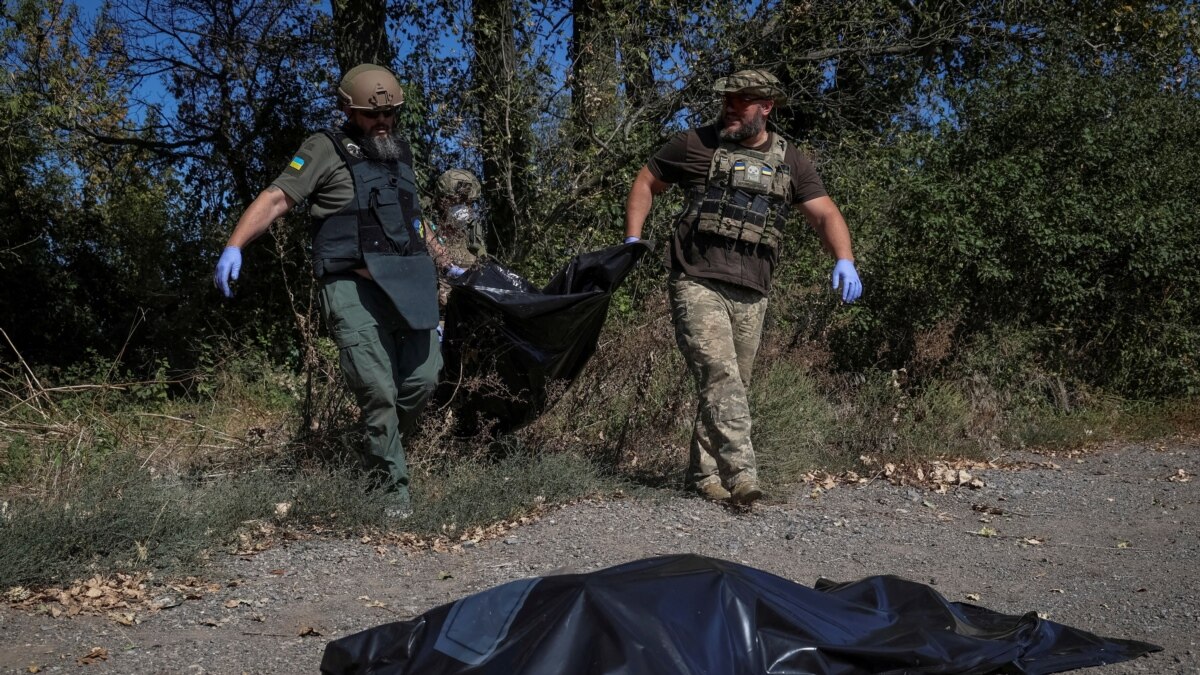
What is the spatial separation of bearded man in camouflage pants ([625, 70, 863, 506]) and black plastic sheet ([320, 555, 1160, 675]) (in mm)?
2311

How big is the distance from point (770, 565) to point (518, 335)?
1706mm

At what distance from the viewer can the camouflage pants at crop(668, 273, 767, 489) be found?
577 cm

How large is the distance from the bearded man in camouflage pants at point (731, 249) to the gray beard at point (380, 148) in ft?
4.23

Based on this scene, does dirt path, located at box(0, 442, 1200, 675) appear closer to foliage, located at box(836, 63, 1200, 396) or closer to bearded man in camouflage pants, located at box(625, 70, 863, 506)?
bearded man in camouflage pants, located at box(625, 70, 863, 506)

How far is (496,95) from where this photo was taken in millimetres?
8867

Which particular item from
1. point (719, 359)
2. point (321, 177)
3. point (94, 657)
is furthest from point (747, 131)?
point (94, 657)

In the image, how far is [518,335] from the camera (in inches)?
228

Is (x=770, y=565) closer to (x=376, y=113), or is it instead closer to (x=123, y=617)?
(x=123, y=617)

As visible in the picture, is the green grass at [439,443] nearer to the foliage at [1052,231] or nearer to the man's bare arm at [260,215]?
the foliage at [1052,231]

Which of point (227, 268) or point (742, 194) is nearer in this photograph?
point (227, 268)

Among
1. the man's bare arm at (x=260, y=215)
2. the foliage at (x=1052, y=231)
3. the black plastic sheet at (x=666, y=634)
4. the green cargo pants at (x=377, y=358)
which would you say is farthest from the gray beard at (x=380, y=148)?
the foliage at (x=1052, y=231)

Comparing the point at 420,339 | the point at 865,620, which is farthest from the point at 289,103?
the point at 865,620

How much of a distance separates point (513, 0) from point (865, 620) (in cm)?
692

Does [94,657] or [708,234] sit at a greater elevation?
[708,234]
